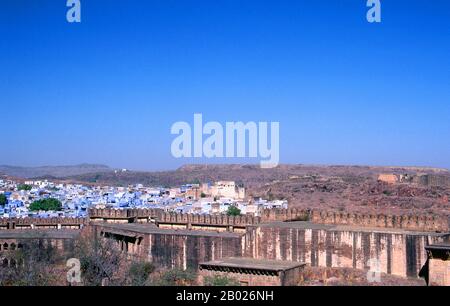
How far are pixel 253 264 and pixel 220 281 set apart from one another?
1862mm

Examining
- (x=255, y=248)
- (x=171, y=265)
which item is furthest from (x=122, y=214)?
(x=255, y=248)

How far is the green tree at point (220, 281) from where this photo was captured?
67.5ft

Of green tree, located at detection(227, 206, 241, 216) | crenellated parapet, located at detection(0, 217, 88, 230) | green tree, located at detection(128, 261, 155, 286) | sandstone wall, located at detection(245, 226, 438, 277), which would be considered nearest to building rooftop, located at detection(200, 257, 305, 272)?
sandstone wall, located at detection(245, 226, 438, 277)

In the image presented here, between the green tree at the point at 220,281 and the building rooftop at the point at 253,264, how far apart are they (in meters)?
0.54

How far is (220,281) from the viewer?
20.8 metres

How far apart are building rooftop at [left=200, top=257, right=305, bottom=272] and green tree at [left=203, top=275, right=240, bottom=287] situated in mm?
536

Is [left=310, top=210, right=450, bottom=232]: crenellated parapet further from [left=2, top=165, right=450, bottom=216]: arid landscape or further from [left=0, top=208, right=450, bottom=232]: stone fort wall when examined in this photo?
[left=2, top=165, right=450, bottom=216]: arid landscape

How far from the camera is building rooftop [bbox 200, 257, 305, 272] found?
2102 centimetres

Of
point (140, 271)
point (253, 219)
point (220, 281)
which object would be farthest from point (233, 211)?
point (220, 281)
